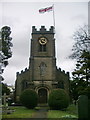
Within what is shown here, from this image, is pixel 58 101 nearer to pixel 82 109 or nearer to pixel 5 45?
pixel 5 45

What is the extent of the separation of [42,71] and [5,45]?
14307 mm

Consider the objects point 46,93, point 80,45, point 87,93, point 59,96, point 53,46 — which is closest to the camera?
point 87,93

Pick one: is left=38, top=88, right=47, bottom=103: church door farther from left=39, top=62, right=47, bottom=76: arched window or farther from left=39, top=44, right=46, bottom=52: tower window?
left=39, top=44, right=46, bottom=52: tower window

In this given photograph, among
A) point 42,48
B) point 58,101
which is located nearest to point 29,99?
point 58,101

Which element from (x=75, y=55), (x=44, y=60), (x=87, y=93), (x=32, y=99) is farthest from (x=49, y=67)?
(x=87, y=93)

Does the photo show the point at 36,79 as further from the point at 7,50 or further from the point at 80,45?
the point at 80,45

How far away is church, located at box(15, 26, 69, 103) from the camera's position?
4209 centimetres

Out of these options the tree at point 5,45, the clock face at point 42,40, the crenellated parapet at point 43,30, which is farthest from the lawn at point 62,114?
the crenellated parapet at point 43,30

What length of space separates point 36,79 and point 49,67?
3.82 m

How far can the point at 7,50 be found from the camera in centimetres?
3083

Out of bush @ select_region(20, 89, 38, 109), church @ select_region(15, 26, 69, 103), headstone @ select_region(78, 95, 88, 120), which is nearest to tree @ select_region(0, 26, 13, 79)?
bush @ select_region(20, 89, 38, 109)

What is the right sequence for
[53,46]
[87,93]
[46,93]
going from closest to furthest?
[87,93], [46,93], [53,46]

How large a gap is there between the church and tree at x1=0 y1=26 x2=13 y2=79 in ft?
37.2

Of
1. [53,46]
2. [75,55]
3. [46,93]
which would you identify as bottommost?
[46,93]
